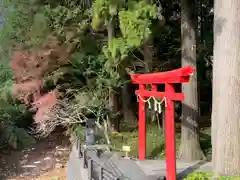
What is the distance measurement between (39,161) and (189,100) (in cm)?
979

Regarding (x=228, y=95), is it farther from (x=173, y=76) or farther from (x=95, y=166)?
(x=95, y=166)

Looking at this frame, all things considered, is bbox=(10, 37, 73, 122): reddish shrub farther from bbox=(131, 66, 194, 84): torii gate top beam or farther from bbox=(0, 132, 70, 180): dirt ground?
bbox=(131, 66, 194, 84): torii gate top beam

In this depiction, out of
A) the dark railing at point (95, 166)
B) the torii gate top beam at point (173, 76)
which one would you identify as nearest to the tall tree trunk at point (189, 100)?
the torii gate top beam at point (173, 76)

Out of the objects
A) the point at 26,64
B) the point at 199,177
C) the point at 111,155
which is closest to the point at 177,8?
the point at 26,64

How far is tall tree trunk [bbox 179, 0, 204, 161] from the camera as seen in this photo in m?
9.99

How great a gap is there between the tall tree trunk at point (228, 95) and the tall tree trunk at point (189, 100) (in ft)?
7.86

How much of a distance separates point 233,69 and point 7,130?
1326cm

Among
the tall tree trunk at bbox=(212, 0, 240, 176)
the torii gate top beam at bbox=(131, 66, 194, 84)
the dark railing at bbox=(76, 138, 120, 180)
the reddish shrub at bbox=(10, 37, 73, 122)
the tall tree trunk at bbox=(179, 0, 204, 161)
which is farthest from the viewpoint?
the reddish shrub at bbox=(10, 37, 73, 122)

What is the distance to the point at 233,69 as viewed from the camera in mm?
7379

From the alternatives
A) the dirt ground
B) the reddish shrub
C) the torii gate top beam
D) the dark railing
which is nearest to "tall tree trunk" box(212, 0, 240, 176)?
the torii gate top beam

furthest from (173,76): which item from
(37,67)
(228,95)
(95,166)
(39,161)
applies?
(39,161)

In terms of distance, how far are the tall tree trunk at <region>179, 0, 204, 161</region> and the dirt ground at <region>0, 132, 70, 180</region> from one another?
20.1 ft

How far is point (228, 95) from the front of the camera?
7.39 meters

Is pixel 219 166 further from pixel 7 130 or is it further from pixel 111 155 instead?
pixel 7 130
